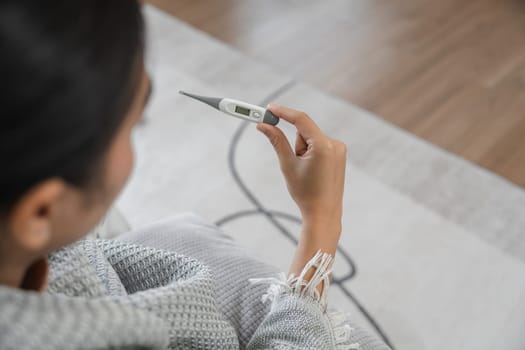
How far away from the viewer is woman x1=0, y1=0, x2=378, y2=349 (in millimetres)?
282

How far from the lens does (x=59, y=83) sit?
0.94ft

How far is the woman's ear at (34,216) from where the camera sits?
31cm

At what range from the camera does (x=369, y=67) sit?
1.60 meters

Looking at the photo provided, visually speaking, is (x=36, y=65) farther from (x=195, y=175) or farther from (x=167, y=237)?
(x=195, y=175)

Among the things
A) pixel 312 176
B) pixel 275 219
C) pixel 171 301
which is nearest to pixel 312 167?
pixel 312 176

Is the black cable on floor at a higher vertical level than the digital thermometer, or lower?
lower

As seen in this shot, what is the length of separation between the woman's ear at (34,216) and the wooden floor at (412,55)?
118cm

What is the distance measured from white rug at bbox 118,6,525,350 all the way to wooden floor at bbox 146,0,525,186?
0.26 feet

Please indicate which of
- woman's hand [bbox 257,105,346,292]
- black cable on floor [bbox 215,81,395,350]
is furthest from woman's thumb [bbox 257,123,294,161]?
black cable on floor [bbox 215,81,395,350]

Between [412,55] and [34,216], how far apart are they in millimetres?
1477

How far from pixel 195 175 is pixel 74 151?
99 centimetres

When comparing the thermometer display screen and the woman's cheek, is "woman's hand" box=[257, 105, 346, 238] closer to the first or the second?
the thermometer display screen

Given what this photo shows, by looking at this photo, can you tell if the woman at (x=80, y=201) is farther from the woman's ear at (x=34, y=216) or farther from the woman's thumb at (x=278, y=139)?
the woman's thumb at (x=278, y=139)

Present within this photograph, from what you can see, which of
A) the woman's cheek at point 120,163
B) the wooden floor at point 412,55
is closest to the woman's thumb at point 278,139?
the woman's cheek at point 120,163
